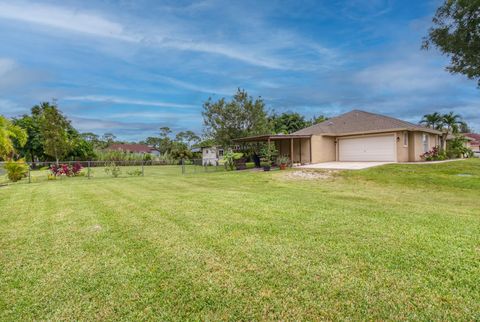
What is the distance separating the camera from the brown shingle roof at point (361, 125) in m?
18.8

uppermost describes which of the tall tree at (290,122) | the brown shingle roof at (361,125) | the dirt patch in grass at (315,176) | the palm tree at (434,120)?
the tall tree at (290,122)

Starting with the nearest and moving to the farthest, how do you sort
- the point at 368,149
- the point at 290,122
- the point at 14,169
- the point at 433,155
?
the point at 14,169, the point at 433,155, the point at 368,149, the point at 290,122

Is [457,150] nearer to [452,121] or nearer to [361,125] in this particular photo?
[452,121]

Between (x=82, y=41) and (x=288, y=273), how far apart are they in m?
16.5

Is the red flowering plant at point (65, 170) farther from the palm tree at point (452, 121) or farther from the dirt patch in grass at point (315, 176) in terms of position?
the palm tree at point (452, 121)

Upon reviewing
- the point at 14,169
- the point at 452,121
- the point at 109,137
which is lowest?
the point at 14,169

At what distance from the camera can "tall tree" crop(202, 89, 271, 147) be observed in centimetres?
2281

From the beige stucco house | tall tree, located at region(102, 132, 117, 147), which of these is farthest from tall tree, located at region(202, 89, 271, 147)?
tall tree, located at region(102, 132, 117, 147)

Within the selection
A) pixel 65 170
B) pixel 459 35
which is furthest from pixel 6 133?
pixel 459 35

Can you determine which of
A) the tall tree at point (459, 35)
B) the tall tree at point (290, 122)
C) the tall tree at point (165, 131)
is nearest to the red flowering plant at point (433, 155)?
the tall tree at point (459, 35)

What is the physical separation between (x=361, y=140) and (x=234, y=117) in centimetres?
1049

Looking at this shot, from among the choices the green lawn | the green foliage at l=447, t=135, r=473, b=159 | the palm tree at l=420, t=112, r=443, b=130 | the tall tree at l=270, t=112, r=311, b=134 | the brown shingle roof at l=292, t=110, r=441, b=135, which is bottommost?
the green lawn

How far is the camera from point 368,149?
19.8 meters

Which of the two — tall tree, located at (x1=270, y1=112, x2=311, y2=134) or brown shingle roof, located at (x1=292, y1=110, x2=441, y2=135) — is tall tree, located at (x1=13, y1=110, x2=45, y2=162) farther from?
brown shingle roof, located at (x1=292, y1=110, x2=441, y2=135)
